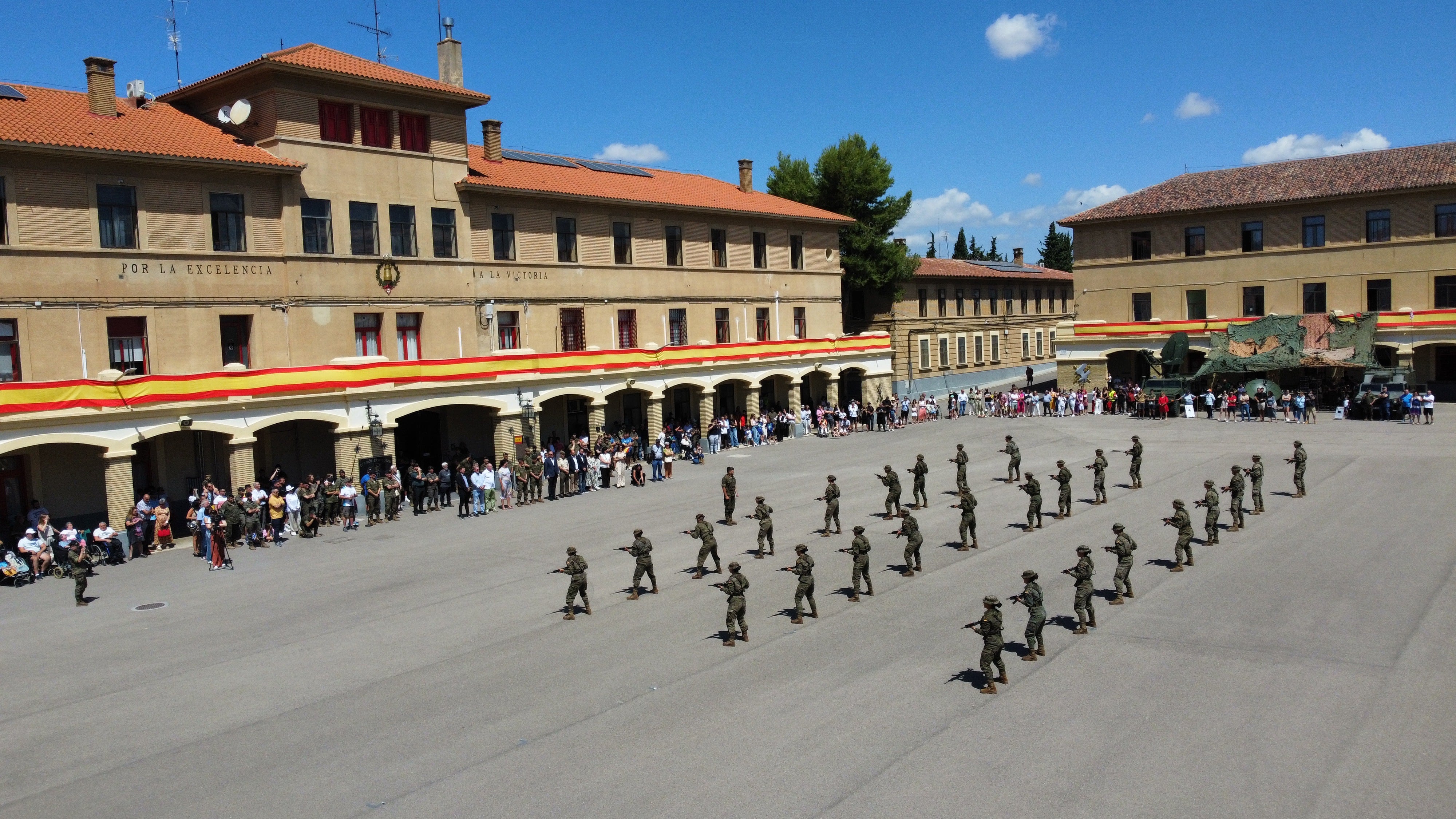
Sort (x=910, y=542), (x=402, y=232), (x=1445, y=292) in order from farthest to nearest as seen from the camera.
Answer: (x=1445, y=292), (x=402, y=232), (x=910, y=542)

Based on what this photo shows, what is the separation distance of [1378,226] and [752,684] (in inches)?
1926

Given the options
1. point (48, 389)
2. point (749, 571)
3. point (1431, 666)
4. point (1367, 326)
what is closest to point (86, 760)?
point (749, 571)

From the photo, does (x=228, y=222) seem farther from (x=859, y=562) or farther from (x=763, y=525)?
(x=859, y=562)

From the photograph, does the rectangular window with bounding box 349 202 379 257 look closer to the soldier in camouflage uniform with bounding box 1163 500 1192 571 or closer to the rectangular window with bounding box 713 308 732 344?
the rectangular window with bounding box 713 308 732 344

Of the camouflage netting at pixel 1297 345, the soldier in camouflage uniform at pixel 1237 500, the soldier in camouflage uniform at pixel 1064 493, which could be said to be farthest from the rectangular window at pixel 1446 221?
the soldier in camouflage uniform at pixel 1064 493

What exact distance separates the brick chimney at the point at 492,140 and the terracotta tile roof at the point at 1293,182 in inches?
1243

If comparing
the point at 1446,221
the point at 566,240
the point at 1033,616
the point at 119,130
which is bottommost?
the point at 1033,616

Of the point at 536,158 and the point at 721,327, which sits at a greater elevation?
the point at 536,158

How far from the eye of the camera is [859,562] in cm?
1761

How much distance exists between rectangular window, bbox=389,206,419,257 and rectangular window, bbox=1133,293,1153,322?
38.2 m

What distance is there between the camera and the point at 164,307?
29422 mm

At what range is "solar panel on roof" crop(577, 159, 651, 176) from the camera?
4622 cm

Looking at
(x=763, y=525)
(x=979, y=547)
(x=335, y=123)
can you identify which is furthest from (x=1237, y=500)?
(x=335, y=123)

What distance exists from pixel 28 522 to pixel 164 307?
7390 mm
